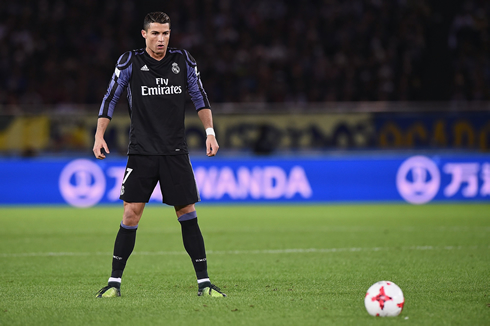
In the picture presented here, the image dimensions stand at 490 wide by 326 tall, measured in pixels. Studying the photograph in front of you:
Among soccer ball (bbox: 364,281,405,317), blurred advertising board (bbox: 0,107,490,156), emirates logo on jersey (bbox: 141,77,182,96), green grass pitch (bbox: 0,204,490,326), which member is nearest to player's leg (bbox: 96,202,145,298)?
green grass pitch (bbox: 0,204,490,326)

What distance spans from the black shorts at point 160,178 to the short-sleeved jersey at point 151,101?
0.07 m

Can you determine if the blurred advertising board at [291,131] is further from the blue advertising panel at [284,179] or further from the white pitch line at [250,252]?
the white pitch line at [250,252]

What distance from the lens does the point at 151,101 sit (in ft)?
16.6

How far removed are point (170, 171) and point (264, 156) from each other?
9360 millimetres

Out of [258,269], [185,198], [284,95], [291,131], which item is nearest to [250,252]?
[258,269]

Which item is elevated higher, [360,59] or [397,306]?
[360,59]

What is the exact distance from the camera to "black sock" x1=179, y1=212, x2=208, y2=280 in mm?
5117

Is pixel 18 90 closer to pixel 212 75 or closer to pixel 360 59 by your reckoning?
pixel 212 75

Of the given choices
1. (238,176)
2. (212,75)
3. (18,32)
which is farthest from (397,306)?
(18,32)

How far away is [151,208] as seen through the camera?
13891 mm

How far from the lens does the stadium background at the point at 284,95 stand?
14188 mm

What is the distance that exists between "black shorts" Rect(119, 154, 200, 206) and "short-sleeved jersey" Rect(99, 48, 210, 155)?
69 millimetres

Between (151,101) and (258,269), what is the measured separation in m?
2.25

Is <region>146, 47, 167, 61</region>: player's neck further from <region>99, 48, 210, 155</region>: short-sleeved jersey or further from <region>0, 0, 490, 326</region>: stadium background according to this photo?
<region>0, 0, 490, 326</region>: stadium background
